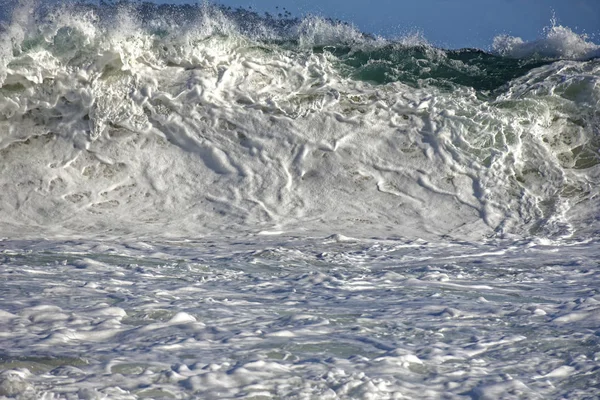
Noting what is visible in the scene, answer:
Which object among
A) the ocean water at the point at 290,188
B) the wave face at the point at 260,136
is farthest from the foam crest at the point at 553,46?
the wave face at the point at 260,136

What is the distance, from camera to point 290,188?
19.9ft

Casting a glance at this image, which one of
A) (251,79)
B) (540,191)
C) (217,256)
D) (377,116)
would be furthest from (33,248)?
(540,191)

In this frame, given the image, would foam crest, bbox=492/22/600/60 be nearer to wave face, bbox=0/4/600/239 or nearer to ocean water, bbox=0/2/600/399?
ocean water, bbox=0/2/600/399

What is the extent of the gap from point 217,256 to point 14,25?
9.88 feet

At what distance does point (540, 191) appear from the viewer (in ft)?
20.4

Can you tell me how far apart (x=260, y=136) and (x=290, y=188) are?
0.55m

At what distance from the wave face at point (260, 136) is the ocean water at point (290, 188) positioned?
18 millimetres

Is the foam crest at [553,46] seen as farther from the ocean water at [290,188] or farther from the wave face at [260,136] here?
the wave face at [260,136]

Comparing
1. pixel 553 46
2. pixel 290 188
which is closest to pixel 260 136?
pixel 290 188

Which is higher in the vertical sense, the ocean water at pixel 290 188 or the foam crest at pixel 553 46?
the foam crest at pixel 553 46

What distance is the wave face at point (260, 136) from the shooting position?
19.4 feet

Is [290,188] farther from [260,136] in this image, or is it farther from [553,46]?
[553,46]

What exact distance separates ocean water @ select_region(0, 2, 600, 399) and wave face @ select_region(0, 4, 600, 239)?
0.02 m

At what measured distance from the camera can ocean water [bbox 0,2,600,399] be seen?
327cm
